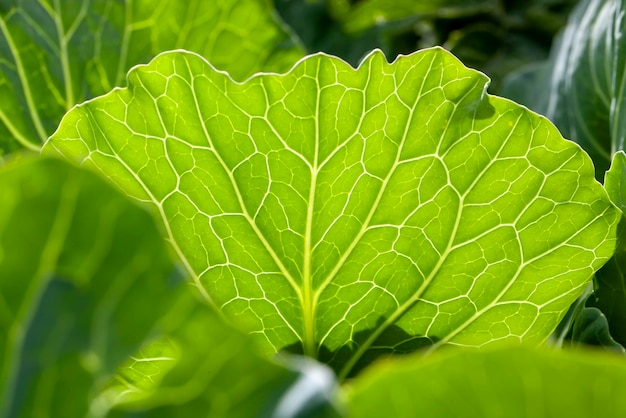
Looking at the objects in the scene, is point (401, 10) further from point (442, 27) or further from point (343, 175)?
point (343, 175)

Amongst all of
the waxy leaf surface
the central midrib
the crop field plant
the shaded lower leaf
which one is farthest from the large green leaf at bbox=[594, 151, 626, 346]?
the waxy leaf surface

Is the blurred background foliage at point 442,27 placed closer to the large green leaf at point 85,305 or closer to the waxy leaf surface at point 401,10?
the waxy leaf surface at point 401,10

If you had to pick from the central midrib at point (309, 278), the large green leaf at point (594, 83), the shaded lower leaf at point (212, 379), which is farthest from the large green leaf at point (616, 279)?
the shaded lower leaf at point (212, 379)

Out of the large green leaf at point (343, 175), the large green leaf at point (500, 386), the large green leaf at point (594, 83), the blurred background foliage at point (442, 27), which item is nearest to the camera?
the large green leaf at point (500, 386)

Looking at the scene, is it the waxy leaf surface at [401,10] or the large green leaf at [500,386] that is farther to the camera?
the waxy leaf surface at [401,10]

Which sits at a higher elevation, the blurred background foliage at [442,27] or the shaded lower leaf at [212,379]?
the blurred background foliage at [442,27]

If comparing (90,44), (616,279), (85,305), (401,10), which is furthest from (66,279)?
(401,10)

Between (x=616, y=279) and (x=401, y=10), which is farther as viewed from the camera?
(x=401, y=10)
